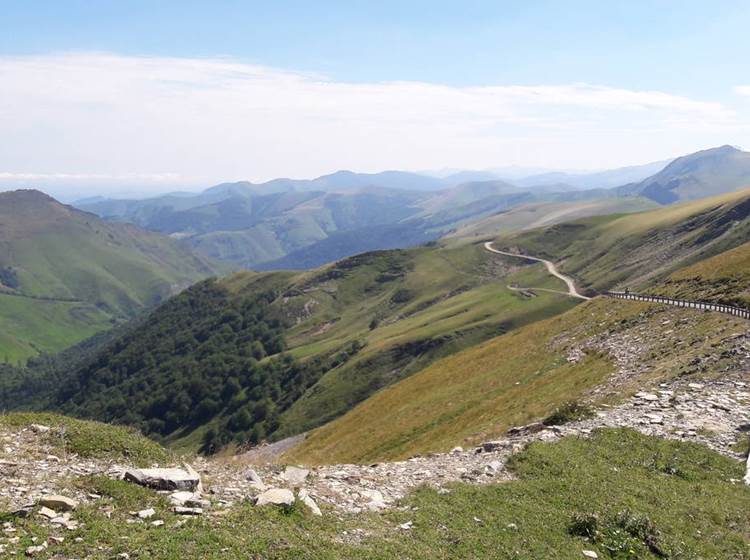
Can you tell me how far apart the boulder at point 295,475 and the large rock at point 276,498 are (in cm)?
237

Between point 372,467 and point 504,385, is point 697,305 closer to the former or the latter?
point 504,385

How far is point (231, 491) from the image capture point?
1955cm

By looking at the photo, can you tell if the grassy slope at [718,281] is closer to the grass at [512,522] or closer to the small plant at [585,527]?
the grass at [512,522]

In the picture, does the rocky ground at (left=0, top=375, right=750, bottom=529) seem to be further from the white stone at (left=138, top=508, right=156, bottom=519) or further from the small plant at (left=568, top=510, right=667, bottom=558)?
the small plant at (left=568, top=510, right=667, bottom=558)

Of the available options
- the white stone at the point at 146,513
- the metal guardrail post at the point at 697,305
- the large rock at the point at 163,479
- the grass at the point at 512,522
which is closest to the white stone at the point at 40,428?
the large rock at the point at 163,479

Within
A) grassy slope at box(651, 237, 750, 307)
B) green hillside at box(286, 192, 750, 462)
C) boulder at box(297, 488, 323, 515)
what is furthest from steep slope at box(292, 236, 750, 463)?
boulder at box(297, 488, 323, 515)

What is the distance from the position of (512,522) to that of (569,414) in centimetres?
1579

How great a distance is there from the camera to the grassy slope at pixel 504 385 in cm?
4441

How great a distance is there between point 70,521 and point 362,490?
34.7ft

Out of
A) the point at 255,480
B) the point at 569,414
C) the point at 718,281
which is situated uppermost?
the point at 255,480

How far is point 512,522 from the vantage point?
65.3ft

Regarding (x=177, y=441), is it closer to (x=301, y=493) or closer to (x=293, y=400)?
(x=293, y=400)

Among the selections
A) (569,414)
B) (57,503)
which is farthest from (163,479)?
(569,414)

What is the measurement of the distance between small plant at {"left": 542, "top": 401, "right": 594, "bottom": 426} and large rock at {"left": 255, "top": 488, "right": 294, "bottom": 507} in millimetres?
20418
